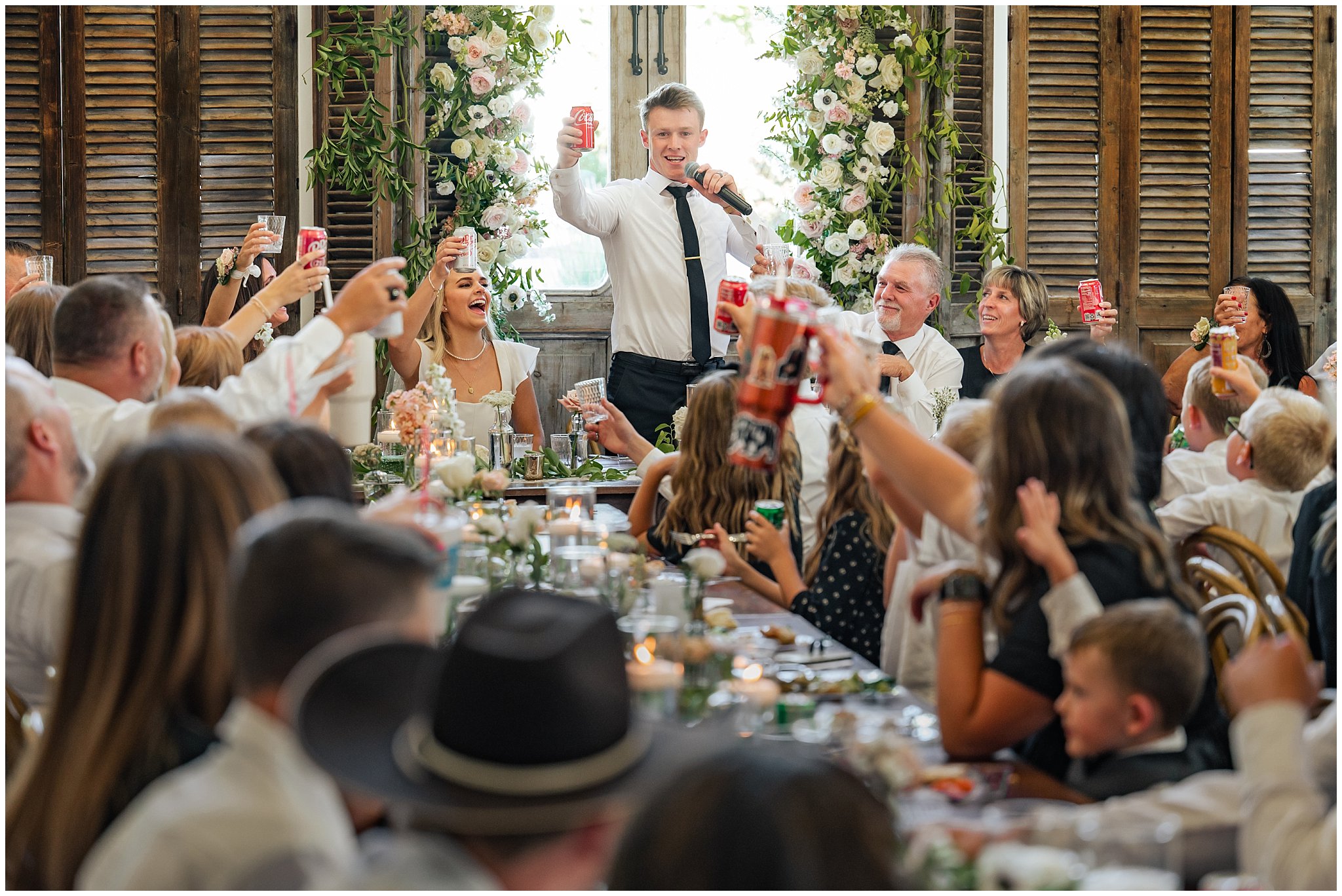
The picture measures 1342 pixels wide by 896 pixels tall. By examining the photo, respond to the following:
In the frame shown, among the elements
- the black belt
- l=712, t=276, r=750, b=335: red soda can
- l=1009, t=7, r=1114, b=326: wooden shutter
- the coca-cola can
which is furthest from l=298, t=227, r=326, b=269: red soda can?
l=1009, t=7, r=1114, b=326: wooden shutter

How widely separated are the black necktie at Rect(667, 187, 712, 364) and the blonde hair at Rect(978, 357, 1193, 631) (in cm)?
344

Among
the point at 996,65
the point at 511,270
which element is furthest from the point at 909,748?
the point at 996,65

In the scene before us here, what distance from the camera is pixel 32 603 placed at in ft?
6.40

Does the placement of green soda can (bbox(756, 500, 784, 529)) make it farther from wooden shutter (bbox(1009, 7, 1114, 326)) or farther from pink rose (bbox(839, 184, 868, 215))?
wooden shutter (bbox(1009, 7, 1114, 326))

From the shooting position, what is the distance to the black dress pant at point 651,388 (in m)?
5.27

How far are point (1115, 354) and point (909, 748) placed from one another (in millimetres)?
1085

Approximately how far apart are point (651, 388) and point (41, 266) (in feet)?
7.44

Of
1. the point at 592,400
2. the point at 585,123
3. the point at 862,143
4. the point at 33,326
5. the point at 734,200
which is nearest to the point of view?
the point at 33,326

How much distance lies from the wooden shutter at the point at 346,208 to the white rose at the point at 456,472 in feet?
8.52

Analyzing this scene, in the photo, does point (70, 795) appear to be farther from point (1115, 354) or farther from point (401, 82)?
point (401, 82)

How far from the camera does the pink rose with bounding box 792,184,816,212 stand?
18.8 ft

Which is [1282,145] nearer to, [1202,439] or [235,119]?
[1202,439]

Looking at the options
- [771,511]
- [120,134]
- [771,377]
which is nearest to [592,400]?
[771,511]

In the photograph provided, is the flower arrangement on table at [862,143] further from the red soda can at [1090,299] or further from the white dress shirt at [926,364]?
the red soda can at [1090,299]
